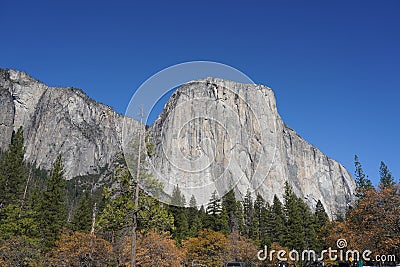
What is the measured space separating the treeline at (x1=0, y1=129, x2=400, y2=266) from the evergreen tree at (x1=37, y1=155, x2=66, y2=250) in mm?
90

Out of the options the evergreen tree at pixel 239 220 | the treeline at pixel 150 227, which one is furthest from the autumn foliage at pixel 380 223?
the evergreen tree at pixel 239 220

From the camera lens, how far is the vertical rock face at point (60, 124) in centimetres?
12988

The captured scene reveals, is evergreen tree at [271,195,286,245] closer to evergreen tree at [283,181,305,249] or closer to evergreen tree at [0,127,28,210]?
evergreen tree at [283,181,305,249]

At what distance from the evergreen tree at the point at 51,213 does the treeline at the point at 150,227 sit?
0.09 meters

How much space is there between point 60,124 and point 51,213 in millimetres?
105416

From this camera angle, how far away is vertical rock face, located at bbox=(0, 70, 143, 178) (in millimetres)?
129875

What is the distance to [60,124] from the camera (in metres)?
135

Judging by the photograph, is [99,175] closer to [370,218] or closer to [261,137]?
[261,137]

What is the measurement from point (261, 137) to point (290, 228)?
153ft

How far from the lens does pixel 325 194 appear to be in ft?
414

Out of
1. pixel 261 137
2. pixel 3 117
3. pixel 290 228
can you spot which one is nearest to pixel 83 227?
pixel 290 228

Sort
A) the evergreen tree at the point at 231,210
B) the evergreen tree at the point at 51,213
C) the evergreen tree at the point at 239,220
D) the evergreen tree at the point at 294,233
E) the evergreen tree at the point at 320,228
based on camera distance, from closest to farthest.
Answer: the evergreen tree at the point at 51,213 < the evergreen tree at the point at 294,233 < the evergreen tree at the point at 239,220 < the evergreen tree at the point at 320,228 < the evergreen tree at the point at 231,210

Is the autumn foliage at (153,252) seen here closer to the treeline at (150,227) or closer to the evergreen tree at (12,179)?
the treeline at (150,227)

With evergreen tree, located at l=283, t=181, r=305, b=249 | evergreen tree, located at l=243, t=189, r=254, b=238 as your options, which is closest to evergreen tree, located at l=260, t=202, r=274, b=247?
evergreen tree, located at l=243, t=189, r=254, b=238
